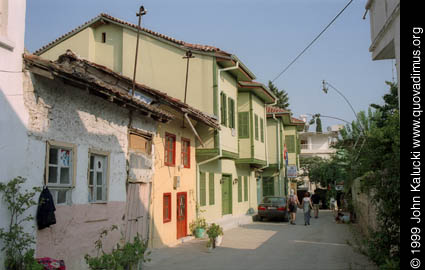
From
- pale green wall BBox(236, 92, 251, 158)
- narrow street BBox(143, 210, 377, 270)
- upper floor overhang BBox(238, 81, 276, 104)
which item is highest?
upper floor overhang BBox(238, 81, 276, 104)

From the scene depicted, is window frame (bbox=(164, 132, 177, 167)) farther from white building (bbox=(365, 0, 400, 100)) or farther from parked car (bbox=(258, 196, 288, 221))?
parked car (bbox=(258, 196, 288, 221))

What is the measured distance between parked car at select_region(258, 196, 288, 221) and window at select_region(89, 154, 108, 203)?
14.4m

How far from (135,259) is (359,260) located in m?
6.43

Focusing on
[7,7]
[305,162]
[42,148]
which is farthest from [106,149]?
[305,162]

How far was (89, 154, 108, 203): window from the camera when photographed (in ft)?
29.4

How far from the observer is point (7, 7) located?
6984 mm

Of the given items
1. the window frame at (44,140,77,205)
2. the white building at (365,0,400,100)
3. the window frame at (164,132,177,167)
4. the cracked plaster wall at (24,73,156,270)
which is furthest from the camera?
the window frame at (164,132,177,167)

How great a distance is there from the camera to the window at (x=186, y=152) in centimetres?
1476

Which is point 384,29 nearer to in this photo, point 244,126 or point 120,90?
point 120,90

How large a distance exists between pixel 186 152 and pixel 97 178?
20.1ft

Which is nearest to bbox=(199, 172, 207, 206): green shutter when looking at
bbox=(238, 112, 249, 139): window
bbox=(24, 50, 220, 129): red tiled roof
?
bbox=(24, 50, 220, 129): red tiled roof

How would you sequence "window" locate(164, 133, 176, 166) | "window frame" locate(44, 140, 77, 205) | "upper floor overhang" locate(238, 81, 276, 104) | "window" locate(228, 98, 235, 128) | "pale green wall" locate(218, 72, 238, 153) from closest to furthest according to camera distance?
"window frame" locate(44, 140, 77, 205), "window" locate(164, 133, 176, 166), "pale green wall" locate(218, 72, 238, 153), "window" locate(228, 98, 235, 128), "upper floor overhang" locate(238, 81, 276, 104)

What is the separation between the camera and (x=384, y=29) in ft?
33.4

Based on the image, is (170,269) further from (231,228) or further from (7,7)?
(231,228)
